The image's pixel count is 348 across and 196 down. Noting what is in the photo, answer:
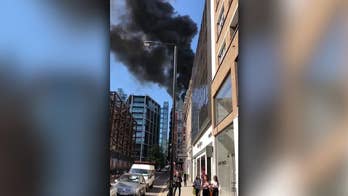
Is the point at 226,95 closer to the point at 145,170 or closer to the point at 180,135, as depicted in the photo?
the point at 180,135

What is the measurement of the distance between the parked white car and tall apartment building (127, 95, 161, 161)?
4 centimetres

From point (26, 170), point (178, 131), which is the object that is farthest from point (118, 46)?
point (26, 170)

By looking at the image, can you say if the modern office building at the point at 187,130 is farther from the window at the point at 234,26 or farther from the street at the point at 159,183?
the window at the point at 234,26

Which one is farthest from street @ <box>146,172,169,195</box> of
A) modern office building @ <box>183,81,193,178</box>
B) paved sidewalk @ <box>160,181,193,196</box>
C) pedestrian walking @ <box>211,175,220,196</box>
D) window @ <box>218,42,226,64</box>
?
window @ <box>218,42,226,64</box>

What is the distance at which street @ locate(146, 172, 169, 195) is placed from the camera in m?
1.75

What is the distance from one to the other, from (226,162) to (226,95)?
0.35 metres

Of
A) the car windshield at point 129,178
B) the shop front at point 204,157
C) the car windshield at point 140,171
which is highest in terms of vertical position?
the shop front at point 204,157

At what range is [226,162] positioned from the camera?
1760mm

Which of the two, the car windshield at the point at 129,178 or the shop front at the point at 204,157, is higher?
the shop front at the point at 204,157

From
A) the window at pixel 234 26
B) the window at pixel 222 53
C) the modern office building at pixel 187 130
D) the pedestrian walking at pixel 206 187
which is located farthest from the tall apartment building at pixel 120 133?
the window at pixel 234 26

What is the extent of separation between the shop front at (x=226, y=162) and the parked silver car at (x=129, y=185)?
1.33 feet

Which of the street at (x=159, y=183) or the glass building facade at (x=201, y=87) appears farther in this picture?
the glass building facade at (x=201, y=87)

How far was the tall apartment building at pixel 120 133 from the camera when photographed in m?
1.68

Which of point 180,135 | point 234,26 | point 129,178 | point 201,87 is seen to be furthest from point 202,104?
point 129,178
